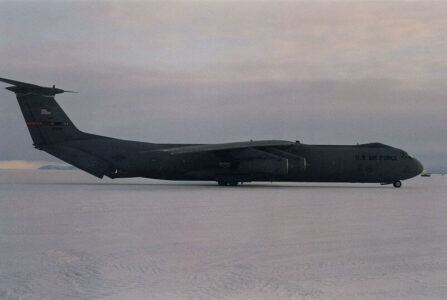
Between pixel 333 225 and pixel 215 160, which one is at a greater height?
pixel 215 160

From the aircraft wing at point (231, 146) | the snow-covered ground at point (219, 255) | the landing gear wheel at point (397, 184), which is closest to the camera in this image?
the snow-covered ground at point (219, 255)

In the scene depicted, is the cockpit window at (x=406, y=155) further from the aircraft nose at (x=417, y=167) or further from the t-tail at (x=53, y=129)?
the t-tail at (x=53, y=129)

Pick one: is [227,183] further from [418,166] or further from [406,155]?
[418,166]

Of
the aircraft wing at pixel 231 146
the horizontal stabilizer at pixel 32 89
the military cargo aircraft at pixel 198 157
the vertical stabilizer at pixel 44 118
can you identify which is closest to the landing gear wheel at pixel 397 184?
the military cargo aircraft at pixel 198 157

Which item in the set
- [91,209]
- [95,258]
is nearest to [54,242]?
[95,258]

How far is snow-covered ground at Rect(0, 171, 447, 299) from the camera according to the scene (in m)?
5.21

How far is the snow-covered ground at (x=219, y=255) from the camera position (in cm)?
521

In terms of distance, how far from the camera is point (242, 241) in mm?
7973

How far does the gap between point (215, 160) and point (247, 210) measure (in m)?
12.8

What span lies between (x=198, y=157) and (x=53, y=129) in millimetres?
8483

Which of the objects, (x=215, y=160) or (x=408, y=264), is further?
(x=215, y=160)

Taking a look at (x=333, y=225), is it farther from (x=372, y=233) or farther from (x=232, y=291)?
(x=232, y=291)

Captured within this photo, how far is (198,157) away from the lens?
83.3ft

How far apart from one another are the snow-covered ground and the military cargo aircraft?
42.5 ft
